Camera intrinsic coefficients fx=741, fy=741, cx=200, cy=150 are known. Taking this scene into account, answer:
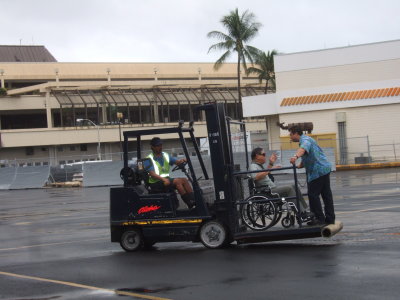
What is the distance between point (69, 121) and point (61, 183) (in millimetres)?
35969

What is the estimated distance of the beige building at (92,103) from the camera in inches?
3046

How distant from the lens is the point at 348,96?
156ft

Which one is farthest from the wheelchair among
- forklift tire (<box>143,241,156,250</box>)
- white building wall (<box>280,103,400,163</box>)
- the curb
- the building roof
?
the building roof

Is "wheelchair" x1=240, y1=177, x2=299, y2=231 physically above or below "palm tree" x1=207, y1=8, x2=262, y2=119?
below

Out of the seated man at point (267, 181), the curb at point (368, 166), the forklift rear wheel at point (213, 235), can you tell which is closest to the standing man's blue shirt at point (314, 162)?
the seated man at point (267, 181)

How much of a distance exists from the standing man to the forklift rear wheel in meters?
1.43

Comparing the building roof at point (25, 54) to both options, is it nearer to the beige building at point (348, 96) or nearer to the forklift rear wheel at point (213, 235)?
the beige building at point (348, 96)

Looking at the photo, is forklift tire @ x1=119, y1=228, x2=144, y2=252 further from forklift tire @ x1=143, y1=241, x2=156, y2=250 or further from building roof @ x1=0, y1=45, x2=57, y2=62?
building roof @ x1=0, y1=45, x2=57, y2=62

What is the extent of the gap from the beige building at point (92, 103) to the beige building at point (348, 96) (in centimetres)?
2437

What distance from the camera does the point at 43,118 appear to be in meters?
86.8

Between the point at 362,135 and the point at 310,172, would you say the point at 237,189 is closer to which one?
the point at 310,172

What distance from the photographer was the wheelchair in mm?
Result: 11250

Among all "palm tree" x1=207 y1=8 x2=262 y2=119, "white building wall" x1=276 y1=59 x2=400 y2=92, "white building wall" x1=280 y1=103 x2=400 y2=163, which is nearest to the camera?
"white building wall" x1=280 y1=103 x2=400 y2=163

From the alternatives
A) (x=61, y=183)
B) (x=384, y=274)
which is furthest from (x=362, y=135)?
(x=384, y=274)
